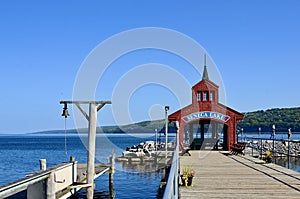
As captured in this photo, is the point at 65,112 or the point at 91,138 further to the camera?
the point at 65,112

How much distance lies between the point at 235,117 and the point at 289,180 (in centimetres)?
1612

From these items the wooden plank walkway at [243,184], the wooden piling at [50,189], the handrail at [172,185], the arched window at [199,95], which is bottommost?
the wooden piling at [50,189]

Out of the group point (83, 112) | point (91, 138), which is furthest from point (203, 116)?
point (91, 138)

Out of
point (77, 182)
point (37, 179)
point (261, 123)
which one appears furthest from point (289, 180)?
point (261, 123)

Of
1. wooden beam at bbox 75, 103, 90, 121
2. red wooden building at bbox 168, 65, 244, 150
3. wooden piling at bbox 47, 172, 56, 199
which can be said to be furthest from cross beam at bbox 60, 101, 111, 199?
red wooden building at bbox 168, 65, 244, 150

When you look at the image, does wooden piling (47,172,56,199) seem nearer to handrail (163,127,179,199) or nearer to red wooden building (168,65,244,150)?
handrail (163,127,179,199)

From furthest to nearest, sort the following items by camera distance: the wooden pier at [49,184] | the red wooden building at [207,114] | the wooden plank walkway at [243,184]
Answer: the red wooden building at [207,114], the wooden pier at [49,184], the wooden plank walkway at [243,184]

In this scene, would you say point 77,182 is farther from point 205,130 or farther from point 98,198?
point 205,130

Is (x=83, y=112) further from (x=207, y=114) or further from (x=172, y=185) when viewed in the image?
(x=172, y=185)

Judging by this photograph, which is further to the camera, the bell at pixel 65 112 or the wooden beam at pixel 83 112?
the bell at pixel 65 112

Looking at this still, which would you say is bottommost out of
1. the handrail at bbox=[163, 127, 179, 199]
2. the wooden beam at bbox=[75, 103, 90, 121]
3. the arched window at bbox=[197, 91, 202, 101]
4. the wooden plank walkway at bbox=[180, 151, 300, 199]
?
the wooden plank walkway at bbox=[180, 151, 300, 199]

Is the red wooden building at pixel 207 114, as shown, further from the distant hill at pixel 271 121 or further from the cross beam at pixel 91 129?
the distant hill at pixel 271 121

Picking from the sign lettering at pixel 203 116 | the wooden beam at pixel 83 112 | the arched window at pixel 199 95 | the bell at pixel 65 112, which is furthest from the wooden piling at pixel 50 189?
the arched window at pixel 199 95

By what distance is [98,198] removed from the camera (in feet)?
85.9
